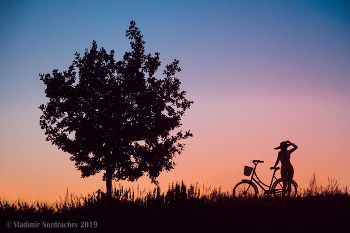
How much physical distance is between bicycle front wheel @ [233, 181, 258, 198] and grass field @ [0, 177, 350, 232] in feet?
4.45

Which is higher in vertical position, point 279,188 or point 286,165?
point 286,165

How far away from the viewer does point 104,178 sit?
18.2 m

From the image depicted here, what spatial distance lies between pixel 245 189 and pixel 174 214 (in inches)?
202

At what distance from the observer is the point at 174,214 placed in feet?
29.7

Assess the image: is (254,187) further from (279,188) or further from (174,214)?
(174,214)

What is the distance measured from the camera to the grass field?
8.10 metres

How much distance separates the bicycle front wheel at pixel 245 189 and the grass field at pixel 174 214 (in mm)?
1356

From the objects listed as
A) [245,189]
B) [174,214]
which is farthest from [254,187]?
[174,214]

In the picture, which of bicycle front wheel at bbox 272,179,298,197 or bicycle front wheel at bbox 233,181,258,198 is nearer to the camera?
bicycle front wheel at bbox 233,181,258,198

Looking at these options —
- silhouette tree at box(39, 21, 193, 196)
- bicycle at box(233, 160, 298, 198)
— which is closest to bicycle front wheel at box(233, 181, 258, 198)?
bicycle at box(233, 160, 298, 198)

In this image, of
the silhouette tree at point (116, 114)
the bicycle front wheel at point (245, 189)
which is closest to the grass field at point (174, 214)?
the bicycle front wheel at point (245, 189)

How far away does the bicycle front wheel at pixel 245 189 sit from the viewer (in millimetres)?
12891

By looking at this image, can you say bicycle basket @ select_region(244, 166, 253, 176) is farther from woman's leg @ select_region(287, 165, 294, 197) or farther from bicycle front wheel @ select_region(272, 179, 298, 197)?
woman's leg @ select_region(287, 165, 294, 197)

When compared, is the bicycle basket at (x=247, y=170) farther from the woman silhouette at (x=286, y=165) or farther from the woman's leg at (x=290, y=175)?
the woman's leg at (x=290, y=175)
